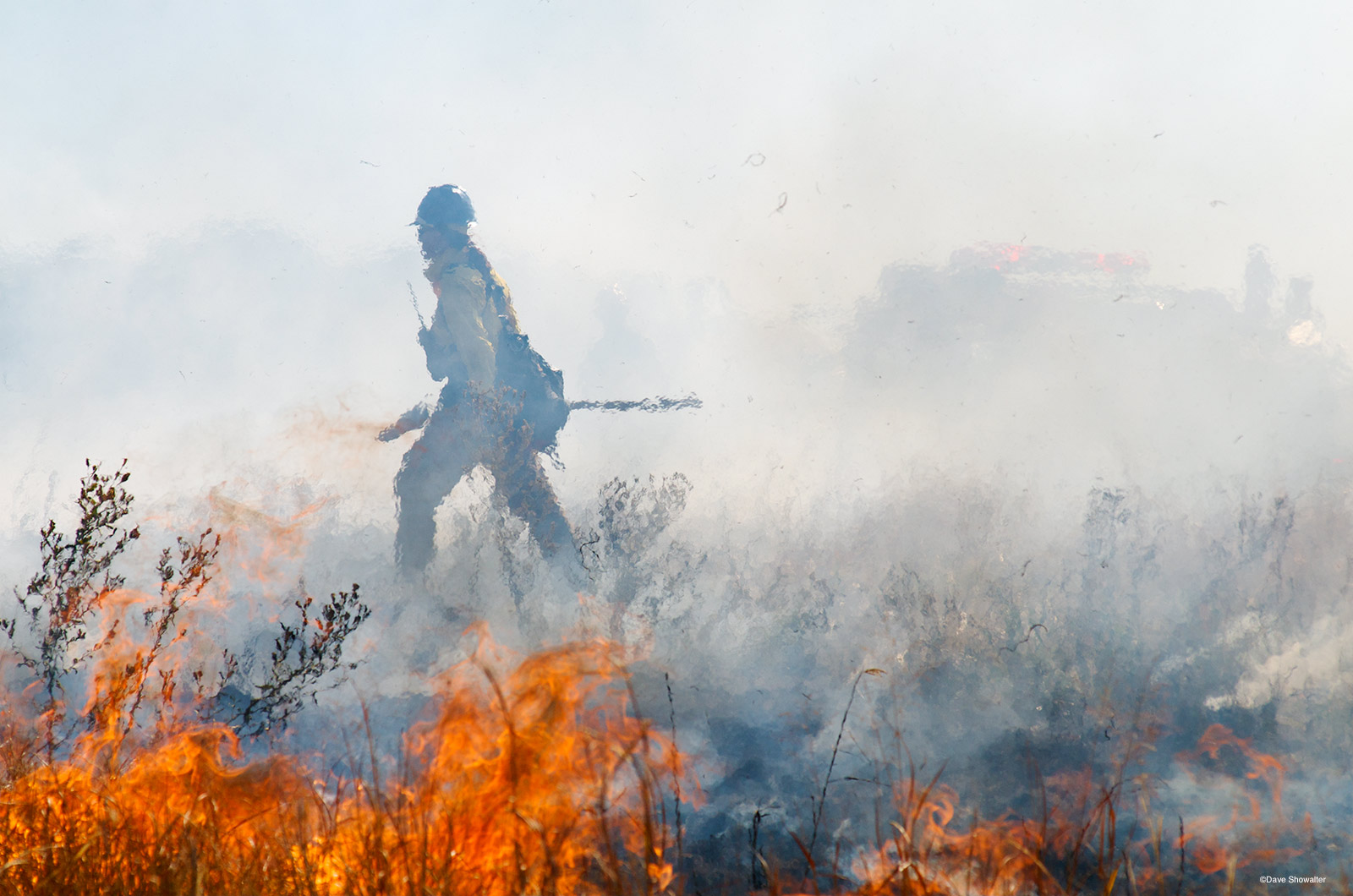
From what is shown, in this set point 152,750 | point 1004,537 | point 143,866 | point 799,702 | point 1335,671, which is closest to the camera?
point 143,866

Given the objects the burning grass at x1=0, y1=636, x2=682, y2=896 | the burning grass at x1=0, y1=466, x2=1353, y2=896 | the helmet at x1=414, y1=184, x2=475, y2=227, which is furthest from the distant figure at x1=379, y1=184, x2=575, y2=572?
the burning grass at x1=0, y1=466, x2=1353, y2=896

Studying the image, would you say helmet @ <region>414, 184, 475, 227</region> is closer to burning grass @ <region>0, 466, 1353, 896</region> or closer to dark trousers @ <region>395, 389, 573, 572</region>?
dark trousers @ <region>395, 389, 573, 572</region>

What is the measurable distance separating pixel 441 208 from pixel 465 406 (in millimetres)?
2866

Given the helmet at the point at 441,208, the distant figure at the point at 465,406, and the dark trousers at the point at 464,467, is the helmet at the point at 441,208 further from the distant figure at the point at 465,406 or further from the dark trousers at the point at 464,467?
the dark trousers at the point at 464,467

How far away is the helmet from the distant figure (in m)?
0.01

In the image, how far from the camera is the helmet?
10.1m

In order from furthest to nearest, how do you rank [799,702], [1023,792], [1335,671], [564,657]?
[564,657], [799,702], [1335,671], [1023,792]

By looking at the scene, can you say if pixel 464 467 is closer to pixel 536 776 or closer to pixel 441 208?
pixel 441 208

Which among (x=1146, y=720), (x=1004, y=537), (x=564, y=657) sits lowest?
(x=1146, y=720)

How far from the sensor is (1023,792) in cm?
761

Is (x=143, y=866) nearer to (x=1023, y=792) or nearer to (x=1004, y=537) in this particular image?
(x=1023, y=792)

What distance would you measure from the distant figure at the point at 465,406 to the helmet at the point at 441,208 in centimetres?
1

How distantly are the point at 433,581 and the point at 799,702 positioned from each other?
552cm

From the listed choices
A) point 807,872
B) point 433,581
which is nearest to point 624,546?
point 433,581
